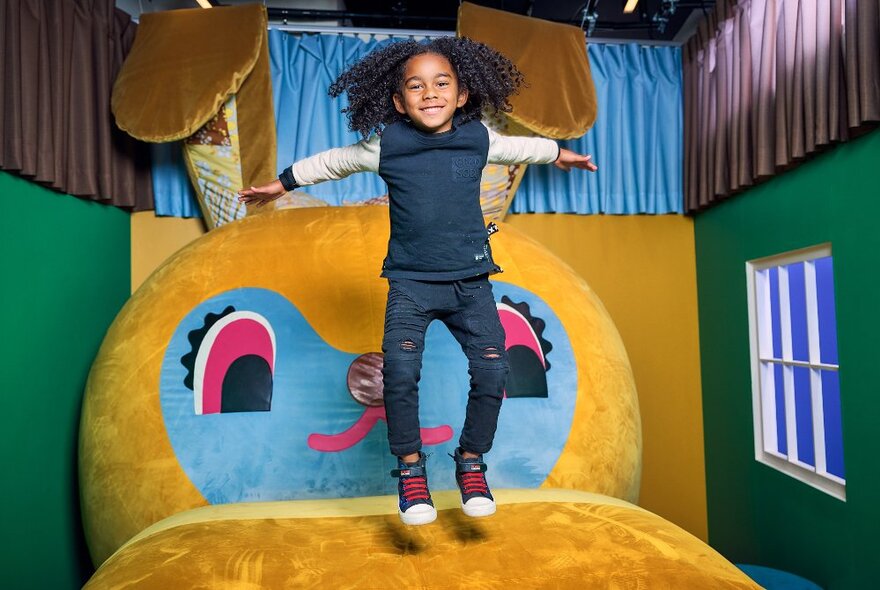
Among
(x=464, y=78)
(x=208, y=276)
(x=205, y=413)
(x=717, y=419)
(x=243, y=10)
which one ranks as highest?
(x=243, y=10)

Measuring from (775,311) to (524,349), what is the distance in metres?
1.66

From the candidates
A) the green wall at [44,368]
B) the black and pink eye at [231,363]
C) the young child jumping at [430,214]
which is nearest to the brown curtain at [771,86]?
the young child jumping at [430,214]

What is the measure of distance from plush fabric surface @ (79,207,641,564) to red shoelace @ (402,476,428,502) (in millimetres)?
679

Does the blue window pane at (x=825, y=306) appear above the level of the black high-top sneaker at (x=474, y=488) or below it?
above

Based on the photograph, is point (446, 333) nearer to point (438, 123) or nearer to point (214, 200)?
point (438, 123)

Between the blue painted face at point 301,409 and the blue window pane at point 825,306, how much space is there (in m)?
1.38

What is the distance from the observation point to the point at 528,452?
238 centimetres

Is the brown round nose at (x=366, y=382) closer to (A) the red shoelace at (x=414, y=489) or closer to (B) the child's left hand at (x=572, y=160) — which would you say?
(A) the red shoelace at (x=414, y=489)

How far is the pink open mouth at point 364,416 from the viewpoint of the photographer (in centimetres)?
232

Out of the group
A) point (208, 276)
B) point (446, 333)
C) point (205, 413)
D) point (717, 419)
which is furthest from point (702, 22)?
point (205, 413)

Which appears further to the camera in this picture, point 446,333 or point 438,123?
point 446,333

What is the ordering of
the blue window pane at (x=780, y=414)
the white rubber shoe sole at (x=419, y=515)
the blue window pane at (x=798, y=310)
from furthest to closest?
the blue window pane at (x=780, y=414) < the blue window pane at (x=798, y=310) < the white rubber shoe sole at (x=419, y=515)

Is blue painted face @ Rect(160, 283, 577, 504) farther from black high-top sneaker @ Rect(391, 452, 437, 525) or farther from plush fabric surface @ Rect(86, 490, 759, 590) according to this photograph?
black high-top sneaker @ Rect(391, 452, 437, 525)

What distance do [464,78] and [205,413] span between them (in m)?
1.36
